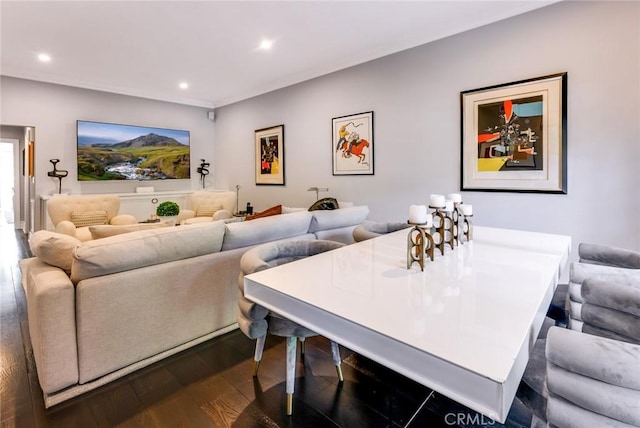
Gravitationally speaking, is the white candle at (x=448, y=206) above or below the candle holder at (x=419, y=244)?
above

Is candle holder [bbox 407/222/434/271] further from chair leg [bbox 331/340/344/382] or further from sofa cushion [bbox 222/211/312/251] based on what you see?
sofa cushion [bbox 222/211/312/251]

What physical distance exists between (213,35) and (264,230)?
93.5 inches

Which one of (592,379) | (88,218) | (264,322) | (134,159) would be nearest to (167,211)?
(88,218)

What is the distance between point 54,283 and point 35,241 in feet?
1.44

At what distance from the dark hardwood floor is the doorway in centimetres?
715

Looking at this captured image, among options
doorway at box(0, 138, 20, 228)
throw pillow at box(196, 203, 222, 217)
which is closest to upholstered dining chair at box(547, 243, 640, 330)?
throw pillow at box(196, 203, 222, 217)

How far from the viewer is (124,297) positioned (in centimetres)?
195

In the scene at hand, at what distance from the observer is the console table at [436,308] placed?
74 cm

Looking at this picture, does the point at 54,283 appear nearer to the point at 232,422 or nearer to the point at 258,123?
the point at 232,422

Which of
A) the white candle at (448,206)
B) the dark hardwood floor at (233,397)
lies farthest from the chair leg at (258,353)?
the white candle at (448,206)

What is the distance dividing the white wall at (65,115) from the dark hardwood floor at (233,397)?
380cm

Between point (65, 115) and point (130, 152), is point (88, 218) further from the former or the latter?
point (65, 115)

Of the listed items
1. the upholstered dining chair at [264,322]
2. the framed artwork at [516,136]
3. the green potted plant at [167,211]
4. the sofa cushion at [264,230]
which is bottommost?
the upholstered dining chair at [264,322]

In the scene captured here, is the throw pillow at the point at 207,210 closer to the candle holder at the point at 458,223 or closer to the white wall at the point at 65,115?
the white wall at the point at 65,115
